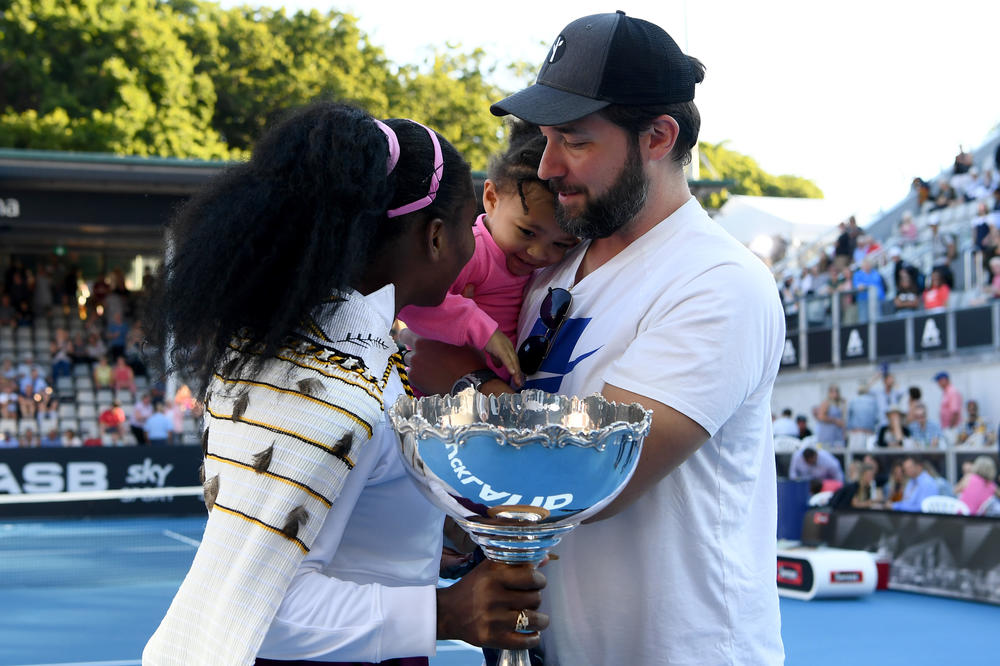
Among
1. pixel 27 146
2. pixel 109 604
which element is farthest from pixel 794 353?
pixel 27 146

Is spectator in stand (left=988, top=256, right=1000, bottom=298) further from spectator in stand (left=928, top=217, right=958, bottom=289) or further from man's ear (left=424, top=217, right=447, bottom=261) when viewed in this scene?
man's ear (left=424, top=217, right=447, bottom=261)

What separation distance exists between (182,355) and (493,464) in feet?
2.30

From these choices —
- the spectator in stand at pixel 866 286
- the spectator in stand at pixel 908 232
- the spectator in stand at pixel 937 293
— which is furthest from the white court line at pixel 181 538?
the spectator in stand at pixel 908 232

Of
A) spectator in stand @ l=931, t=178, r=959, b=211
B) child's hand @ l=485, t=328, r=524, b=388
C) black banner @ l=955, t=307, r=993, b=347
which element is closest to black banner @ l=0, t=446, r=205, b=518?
black banner @ l=955, t=307, r=993, b=347

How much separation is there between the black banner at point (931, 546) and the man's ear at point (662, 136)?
8.81m

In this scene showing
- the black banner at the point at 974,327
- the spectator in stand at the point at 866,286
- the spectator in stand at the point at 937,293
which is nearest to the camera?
the black banner at the point at 974,327

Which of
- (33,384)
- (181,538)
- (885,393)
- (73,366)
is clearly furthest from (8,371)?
(885,393)

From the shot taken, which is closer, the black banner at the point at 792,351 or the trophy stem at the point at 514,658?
the trophy stem at the point at 514,658

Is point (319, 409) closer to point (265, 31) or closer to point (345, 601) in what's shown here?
point (345, 601)

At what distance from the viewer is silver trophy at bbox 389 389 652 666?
1.77m

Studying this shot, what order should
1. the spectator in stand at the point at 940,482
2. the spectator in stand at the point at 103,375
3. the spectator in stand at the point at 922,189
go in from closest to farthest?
the spectator in stand at the point at 940,482 → the spectator in stand at the point at 103,375 → the spectator in stand at the point at 922,189

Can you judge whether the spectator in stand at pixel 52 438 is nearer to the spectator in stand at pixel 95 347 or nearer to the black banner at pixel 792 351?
the spectator in stand at pixel 95 347

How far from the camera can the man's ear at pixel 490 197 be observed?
3.27 m

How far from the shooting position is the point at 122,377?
22.8m
